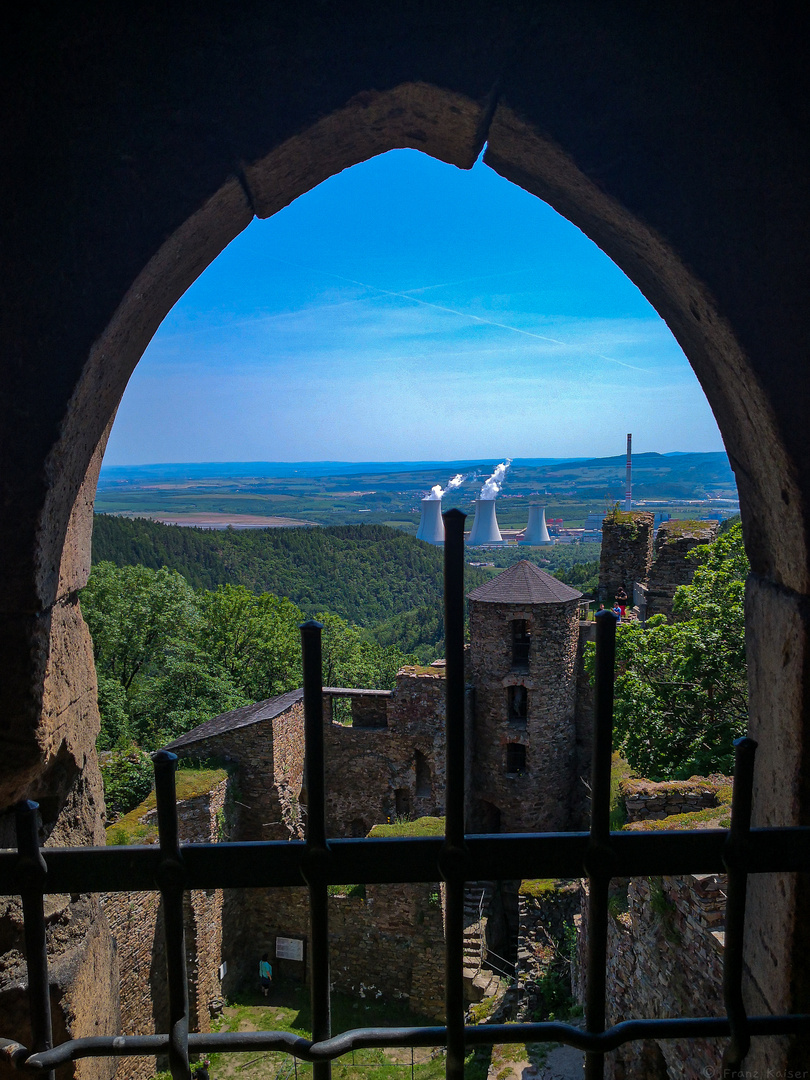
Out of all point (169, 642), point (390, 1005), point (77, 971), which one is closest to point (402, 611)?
point (169, 642)

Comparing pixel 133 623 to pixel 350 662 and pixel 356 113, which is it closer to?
pixel 350 662

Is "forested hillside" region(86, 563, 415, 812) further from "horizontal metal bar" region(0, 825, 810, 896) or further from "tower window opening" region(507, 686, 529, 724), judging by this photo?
"horizontal metal bar" region(0, 825, 810, 896)

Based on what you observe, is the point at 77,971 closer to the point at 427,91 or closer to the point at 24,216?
the point at 24,216

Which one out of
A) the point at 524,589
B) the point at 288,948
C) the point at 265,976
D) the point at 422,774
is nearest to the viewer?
the point at 265,976

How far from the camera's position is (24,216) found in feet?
4.83

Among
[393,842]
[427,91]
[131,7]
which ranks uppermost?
[131,7]

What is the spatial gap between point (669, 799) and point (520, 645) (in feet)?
25.2

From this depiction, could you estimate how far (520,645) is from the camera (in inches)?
574

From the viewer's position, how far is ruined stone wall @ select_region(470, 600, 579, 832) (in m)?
14.3

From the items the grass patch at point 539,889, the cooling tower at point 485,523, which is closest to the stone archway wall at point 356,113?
the grass patch at point 539,889

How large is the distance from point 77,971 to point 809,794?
171 cm

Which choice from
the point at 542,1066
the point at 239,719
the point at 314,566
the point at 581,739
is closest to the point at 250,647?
the point at 239,719

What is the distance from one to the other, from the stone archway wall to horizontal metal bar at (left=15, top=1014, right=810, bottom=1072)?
22cm

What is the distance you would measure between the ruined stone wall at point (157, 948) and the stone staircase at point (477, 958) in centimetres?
390
